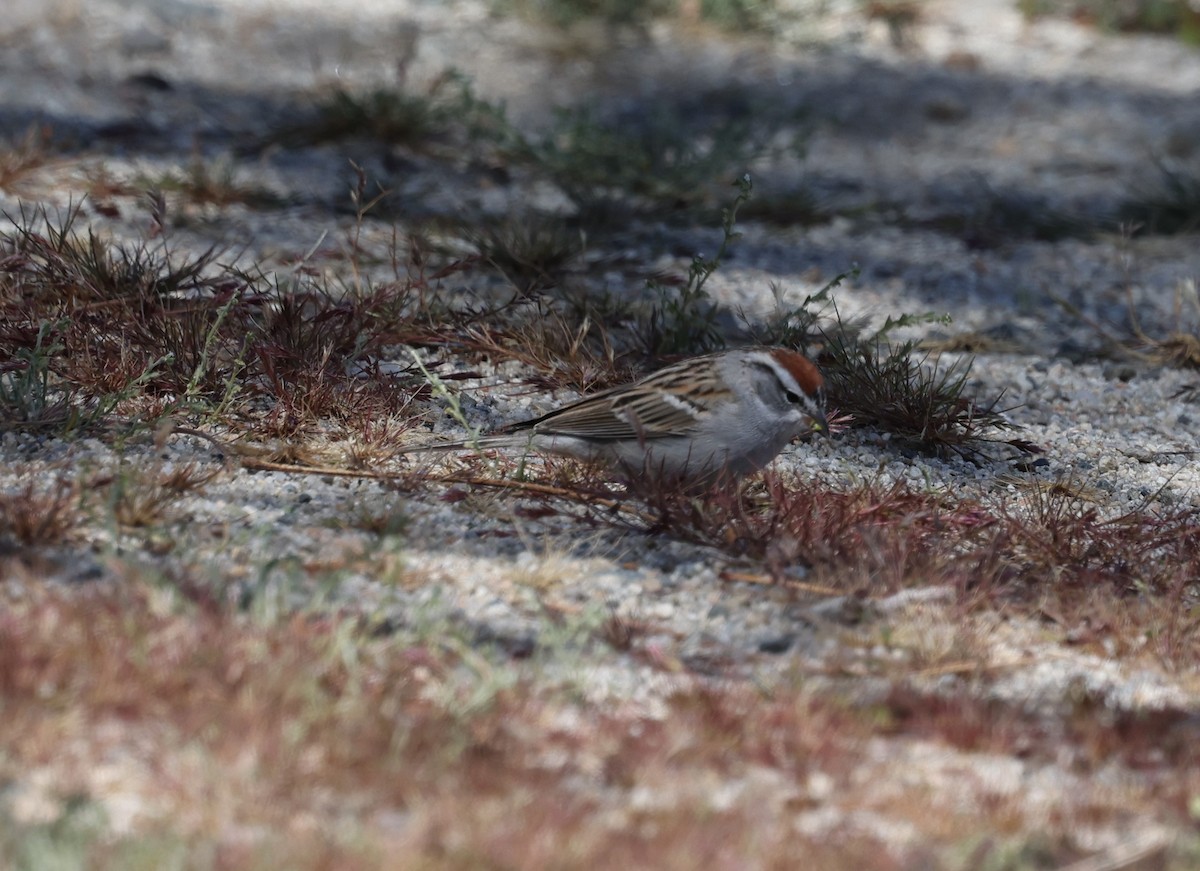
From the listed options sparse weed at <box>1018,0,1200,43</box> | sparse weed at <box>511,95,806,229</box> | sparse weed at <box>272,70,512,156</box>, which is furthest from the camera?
sparse weed at <box>1018,0,1200,43</box>

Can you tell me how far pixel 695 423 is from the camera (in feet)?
14.9

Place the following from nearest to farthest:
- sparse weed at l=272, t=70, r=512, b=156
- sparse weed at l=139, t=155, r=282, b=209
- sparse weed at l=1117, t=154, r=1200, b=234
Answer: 1. sparse weed at l=139, t=155, r=282, b=209
2. sparse weed at l=1117, t=154, r=1200, b=234
3. sparse weed at l=272, t=70, r=512, b=156

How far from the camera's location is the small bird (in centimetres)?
449

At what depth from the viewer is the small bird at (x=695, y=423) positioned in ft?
14.7

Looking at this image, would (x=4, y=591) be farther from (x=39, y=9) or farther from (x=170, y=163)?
(x=39, y=9)

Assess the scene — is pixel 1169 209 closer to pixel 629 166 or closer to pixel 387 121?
pixel 629 166

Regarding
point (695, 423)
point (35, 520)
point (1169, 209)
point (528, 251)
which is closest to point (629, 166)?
point (528, 251)

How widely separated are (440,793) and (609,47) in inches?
350

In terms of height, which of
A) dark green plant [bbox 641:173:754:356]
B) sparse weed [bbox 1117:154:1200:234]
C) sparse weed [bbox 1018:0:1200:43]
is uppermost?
sparse weed [bbox 1018:0:1200:43]

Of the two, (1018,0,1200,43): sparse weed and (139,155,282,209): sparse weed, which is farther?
(1018,0,1200,43): sparse weed

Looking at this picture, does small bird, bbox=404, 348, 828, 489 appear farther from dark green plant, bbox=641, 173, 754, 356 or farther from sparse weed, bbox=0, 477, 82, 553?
sparse weed, bbox=0, 477, 82, 553

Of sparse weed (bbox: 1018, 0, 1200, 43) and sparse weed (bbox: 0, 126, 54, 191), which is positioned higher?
sparse weed (bbox: 1018, 0, 1200, 43)

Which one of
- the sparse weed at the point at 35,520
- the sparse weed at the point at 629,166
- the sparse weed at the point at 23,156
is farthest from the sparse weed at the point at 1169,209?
the sparse weed at the point at 35,520

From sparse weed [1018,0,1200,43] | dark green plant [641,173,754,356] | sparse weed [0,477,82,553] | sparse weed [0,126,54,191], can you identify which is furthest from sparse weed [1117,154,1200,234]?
sparse weed [0,477,82,553]
